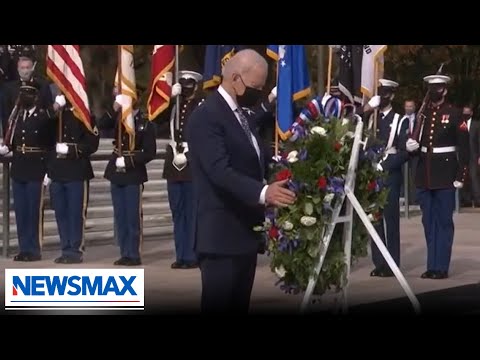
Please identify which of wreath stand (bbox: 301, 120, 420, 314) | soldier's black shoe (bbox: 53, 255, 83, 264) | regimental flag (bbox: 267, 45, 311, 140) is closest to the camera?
wreath stand (bbox: 301, 120, 420, 314)

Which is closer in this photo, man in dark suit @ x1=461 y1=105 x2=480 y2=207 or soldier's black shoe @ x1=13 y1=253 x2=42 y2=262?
soldier's black shoe @ x1=13 y1=253 x2=42 y2=262

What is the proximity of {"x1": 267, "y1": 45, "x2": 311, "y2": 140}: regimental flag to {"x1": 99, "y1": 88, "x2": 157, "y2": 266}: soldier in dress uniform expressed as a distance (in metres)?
1.62

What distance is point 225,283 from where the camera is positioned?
6.17 metres

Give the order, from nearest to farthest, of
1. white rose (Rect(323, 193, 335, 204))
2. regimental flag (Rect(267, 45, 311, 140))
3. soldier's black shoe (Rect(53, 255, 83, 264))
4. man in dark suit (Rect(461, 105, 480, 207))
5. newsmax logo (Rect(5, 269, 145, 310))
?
1. white rose (Rect(323, 193, 335, 204))
2. newsmax logo (Rect(5, 269, 145, 310))
3. regimental flag (Rect(267, 45, 311, 140))
4. soldier's black shoe (Rect(53, 255, 83, 264))
5. man in dark suit (Rect(461, 105, 480, 207))

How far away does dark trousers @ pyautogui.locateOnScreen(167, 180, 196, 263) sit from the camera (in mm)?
12195

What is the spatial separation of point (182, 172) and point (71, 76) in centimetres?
140

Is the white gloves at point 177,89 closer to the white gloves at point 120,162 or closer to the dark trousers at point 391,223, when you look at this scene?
the white gloves at point 120,162

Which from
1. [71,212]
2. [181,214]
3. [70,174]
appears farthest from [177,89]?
[71,212]

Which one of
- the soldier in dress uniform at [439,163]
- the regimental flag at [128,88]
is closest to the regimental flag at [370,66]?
the soldier in dress uniform at [439,163]

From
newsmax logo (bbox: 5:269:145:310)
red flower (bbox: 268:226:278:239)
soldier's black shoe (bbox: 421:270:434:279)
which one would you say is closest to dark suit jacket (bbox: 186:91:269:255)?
red flower (bbox: 268:226:278:239)

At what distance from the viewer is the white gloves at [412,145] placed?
11.4 meters

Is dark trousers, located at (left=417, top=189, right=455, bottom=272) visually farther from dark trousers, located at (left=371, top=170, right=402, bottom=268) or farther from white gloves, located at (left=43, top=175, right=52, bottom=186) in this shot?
white gloves, located at (left=43, top=175, right=52, bottom=186)

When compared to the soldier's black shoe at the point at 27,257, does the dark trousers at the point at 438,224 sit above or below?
above

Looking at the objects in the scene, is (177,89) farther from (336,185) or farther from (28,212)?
(336,185)
